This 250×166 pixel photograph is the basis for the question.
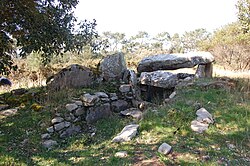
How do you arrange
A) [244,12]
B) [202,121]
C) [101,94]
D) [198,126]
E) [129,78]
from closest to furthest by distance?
1. [198,126]
2. [202,121]
3. [101,94]
4. [129,78]
5. [244,12]

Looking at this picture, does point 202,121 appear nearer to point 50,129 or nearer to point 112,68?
point 50,129

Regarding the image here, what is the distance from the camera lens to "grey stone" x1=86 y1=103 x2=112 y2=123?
6285 millimetres

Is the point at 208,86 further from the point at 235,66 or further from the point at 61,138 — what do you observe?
the point at 235,66

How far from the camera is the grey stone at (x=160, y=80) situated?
8.05m

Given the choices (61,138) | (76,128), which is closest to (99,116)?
(76,128)

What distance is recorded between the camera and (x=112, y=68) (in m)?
8.05

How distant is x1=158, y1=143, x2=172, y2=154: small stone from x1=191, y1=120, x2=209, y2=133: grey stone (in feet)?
3.42

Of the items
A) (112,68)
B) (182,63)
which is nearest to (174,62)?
(182,63)

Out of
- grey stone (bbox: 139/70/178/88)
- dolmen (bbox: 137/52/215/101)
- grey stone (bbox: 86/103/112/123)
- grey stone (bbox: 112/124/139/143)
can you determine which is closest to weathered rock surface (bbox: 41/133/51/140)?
grey stone (bbox: 86/103/112/123)

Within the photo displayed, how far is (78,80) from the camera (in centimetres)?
738

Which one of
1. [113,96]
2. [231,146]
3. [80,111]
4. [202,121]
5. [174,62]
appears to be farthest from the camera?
[174,62]

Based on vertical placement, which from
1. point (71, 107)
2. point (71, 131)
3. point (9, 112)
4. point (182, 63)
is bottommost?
point (71, 131)

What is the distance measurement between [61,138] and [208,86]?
467cm

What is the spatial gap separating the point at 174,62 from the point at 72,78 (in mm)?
4173
